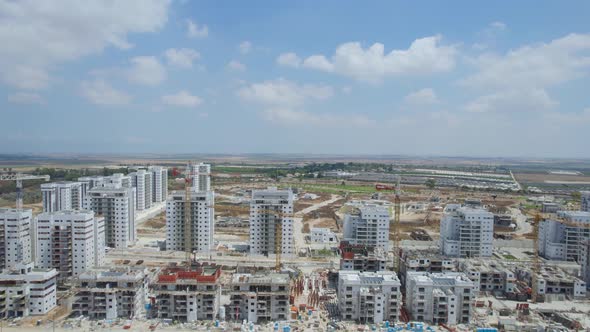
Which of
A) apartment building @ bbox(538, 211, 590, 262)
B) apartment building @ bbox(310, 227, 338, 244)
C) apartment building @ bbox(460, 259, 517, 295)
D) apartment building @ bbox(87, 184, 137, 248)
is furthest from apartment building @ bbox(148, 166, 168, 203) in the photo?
apartment building @ bbox(538, 211, 590, 262)

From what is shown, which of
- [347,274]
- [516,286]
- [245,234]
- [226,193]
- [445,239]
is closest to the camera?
[347,274]

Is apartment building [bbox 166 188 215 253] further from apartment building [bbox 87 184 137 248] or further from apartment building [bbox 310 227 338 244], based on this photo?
apartment building [bbox 310 227 338 244]

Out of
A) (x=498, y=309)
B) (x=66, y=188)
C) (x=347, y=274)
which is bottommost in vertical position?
(x=498, y=309)

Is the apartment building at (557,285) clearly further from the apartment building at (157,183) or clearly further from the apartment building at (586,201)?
the apartment building at (157,183)

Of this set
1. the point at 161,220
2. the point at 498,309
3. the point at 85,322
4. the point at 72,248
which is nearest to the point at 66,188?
the point at 161,220

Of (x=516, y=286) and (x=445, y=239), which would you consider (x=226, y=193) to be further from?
(x=516, y=286)

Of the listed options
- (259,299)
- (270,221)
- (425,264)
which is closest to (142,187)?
(270,221)
